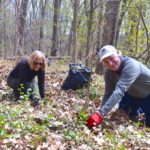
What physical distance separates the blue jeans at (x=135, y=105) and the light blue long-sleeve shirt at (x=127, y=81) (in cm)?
12

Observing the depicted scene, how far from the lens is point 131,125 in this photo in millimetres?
4258

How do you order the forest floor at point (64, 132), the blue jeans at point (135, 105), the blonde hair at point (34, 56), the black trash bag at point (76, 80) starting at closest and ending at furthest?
the forest floor at point (64, 132)
the blue jeans at point (135, 105)
the blonde hair at point (34, 56)
the black trash bag at point (76, 80)

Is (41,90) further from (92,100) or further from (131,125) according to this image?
(131,125)

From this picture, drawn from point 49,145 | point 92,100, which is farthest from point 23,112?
point 92,100

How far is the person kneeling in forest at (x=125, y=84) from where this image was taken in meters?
3.73

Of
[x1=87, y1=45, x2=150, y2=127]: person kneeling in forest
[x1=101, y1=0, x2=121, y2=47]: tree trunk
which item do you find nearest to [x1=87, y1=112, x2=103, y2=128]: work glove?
[x1=87, y1=45, x2=150, y2=127]: person kneeling in forest

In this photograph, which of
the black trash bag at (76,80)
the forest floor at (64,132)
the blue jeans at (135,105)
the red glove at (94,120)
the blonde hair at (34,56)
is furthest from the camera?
the black trash bag at (76,80)

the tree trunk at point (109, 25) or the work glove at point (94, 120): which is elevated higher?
the tree trunk at point (109, 25)

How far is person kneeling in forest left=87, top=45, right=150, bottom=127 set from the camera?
3727mm

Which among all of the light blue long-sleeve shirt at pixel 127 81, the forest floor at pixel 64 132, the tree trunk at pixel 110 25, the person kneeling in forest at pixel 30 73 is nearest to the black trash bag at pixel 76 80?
the person kneeling in forest at pixel 30 73

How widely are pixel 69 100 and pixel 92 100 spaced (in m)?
0.71

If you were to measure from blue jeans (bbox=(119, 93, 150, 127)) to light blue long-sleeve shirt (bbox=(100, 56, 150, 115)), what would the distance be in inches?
4.8

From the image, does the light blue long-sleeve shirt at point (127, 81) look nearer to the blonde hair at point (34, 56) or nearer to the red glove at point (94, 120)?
the red glove at point (94, 120)

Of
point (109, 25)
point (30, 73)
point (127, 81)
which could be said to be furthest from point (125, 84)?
point (109, 25)
